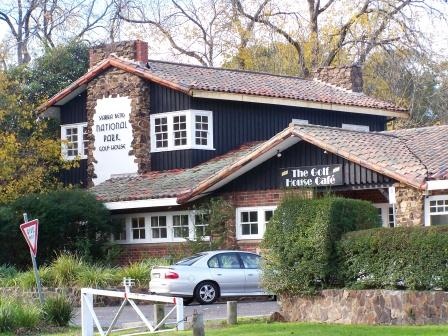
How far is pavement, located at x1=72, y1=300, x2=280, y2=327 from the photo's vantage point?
80.3 ft

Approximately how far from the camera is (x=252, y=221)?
33500 mm

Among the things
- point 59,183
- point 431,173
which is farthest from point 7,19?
point 431,173

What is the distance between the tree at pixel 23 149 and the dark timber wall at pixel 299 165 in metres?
8.37

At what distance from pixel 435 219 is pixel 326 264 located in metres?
8.85

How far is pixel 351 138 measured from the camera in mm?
31641

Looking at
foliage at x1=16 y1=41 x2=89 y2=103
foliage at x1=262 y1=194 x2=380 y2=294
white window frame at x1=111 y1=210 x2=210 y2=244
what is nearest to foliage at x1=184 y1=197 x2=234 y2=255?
white window frame at x1=111 y1=210 x2=210 y2=244

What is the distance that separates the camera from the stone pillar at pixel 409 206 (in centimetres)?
2927

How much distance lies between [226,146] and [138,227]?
433 cm

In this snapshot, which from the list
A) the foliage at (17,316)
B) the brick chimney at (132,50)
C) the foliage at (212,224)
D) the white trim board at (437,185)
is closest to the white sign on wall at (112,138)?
the brick chimney at (132,50)

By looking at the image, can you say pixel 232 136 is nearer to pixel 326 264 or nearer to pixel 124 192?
pixel 124 192

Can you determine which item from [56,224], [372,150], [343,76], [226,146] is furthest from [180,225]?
[343,76]

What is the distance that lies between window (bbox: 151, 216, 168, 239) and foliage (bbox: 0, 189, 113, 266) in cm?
144

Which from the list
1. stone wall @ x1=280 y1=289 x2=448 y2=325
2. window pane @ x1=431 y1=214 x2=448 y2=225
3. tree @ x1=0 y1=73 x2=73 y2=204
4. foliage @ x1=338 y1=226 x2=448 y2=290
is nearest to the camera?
stone wall @ x1=280 y1=289 x2=448 y2=325

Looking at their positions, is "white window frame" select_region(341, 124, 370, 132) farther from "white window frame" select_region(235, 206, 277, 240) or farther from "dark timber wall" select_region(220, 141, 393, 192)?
"white window frame" select_region(235, 206, 277, 240)
